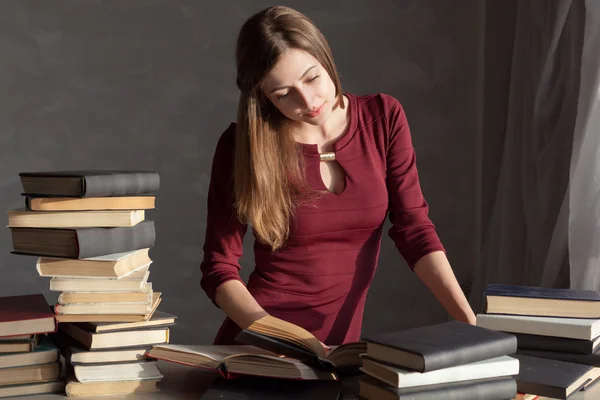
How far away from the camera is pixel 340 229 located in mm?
1796

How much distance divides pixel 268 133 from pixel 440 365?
34.2 inches

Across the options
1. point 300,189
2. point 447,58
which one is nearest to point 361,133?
point 300,189

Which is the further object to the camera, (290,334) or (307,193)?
(307,193)

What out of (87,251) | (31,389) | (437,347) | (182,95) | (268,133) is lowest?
(31,389)

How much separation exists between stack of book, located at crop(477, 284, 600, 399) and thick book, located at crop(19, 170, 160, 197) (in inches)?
25.6

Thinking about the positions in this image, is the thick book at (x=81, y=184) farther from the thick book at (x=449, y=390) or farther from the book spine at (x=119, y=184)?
the thick book at (x=449, y=390)

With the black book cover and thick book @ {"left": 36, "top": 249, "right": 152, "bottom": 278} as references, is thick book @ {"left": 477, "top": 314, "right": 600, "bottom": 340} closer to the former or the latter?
the black book cover

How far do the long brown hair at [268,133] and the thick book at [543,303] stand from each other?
56 centimetres

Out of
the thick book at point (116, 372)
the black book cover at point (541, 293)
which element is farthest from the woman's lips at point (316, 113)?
the thick book at point (116, 372)

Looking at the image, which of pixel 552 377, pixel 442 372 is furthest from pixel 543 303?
pixel 442 372

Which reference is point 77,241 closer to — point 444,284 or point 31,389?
point 31,389

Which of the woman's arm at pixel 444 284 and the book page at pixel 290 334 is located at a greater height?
the woman's arm at pixel 444 284

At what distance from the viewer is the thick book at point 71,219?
51.4 inches

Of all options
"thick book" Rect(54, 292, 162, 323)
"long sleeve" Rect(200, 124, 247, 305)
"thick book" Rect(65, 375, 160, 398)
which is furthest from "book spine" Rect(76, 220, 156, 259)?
"long sleeve" Rect(200, 124, 247, 305)
